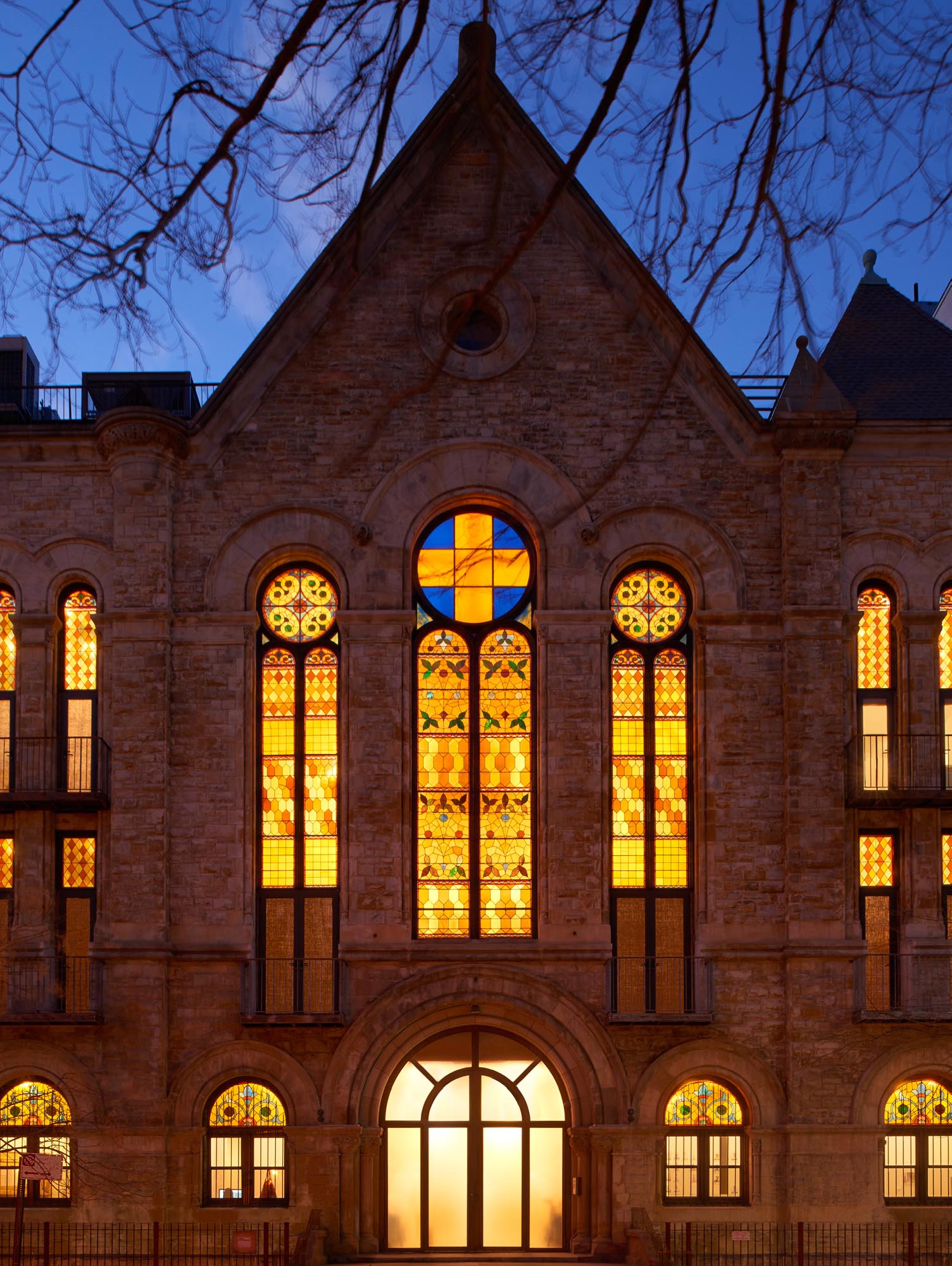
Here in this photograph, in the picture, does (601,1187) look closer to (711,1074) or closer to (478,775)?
(711,1074)

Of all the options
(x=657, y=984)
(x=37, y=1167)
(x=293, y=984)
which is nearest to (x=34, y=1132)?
(x=37, y=1167)

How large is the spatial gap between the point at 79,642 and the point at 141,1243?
7964mm

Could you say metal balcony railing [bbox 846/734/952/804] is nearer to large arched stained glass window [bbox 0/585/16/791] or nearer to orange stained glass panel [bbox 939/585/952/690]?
orange stained glass panel [bbox 939/585/952/690]

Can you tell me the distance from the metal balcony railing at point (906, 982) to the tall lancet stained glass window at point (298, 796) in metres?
7.10

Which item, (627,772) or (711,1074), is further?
(627,772)

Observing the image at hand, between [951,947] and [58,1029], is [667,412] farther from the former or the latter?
[58,1029]

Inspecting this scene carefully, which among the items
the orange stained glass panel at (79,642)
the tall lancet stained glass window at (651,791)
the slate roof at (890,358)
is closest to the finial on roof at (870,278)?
the slate roof at (890,358)

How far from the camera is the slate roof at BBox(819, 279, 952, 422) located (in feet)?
70.8

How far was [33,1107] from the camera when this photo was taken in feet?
64.7

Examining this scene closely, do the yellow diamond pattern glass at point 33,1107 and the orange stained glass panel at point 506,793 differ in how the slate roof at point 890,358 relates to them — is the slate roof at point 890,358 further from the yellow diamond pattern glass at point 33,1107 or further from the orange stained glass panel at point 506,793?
the yellow diamond pattern glass at point 33,1107

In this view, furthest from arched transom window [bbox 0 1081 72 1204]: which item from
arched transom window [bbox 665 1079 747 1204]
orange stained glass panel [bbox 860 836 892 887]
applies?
orange stained glass panel [bbox 860 836 892 887]

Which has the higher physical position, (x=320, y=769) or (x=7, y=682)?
(x=7, y=682)

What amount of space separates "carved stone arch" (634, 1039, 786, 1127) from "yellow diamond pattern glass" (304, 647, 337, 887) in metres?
4.96

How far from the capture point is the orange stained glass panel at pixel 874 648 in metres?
20.6
